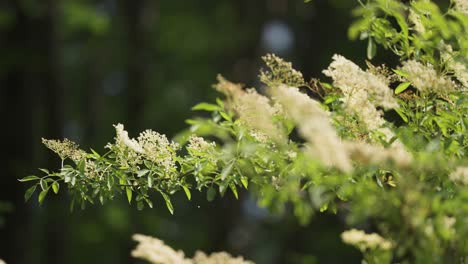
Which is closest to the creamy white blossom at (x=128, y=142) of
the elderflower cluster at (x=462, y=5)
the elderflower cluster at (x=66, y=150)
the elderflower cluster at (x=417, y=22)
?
the elderflower cluster at (x=66, y=150)

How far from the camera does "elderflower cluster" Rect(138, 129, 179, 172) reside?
2.89m

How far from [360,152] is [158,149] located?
1060 mm

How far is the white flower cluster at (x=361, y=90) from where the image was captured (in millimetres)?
2525

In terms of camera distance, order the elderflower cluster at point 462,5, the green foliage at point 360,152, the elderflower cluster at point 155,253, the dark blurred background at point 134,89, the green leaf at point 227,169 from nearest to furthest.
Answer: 1. the green foliage at point 360,152
2. the elderflower cluster at point 155,253
3. the green leaf at point 227,169
4. the elderflower cluster at point 462,5
5. the dark blurred background at point 134,89

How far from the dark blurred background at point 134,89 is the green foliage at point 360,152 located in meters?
3.01

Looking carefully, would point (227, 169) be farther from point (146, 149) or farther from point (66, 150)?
point (66, 150)

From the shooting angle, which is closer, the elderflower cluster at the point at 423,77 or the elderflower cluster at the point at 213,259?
the elderflower cluster at the point at 213,259

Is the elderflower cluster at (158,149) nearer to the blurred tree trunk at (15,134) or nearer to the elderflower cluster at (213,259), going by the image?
the elderflower cluster at (213,259)

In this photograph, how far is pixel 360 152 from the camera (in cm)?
208

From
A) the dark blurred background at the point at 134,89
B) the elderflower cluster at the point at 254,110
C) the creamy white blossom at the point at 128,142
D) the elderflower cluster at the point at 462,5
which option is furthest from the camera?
the dark blurred background at the point at 134,89

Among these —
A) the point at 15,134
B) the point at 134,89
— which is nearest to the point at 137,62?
the point at 134,89

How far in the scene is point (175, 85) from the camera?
59.4ft

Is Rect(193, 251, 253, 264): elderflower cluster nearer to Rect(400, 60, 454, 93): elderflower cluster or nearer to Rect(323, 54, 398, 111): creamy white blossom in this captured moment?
Rect(323, 54, 398, 111): creamy white blossom

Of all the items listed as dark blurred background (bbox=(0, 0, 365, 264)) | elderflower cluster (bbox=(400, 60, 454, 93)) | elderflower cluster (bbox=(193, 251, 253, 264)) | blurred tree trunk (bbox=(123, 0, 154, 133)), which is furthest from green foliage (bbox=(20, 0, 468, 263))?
blurred tree trunk (bbox=(123, 0, 154, 133))
